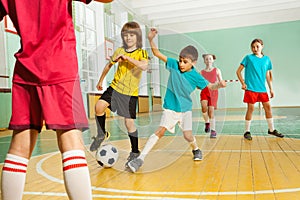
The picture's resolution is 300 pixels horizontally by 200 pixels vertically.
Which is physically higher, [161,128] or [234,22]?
[234,22]

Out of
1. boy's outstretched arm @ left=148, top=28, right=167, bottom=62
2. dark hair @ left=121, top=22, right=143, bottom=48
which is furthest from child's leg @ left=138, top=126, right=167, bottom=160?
dark hair @ left=121, top=22, right=143, bottom=48

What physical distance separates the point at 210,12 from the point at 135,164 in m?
9.27

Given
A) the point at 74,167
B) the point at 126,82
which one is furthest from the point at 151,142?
the point at 74,167

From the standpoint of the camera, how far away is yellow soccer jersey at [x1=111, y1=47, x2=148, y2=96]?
171 cm

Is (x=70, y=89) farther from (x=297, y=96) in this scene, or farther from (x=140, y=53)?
(x=297, y=96)

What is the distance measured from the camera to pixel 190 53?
175 cm

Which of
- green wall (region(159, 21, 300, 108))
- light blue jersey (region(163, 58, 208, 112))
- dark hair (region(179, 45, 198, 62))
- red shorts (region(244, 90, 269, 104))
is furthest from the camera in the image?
green wall (region(159, 21, 300, 108))

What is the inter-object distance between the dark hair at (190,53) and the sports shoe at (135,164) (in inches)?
25.0

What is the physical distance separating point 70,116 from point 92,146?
1.05 meters

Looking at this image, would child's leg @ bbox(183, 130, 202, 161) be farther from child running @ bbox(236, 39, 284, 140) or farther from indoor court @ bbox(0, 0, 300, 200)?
child running @ bbox(236, 39, 284, 140)

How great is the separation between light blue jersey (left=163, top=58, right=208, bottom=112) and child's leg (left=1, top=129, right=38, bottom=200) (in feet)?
3.54

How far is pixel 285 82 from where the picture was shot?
36.1ft

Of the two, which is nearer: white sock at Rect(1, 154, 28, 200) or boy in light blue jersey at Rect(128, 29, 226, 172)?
white sock at Rect(1, 154, 28, 200)

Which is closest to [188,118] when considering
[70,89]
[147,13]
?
[70,89]
